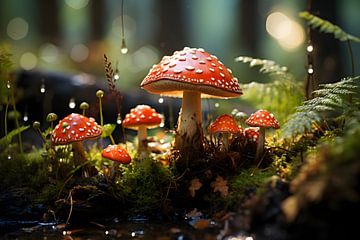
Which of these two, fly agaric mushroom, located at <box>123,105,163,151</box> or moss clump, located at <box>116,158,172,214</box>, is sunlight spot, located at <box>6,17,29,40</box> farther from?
moss clump, located at <box>116,158,172,214</box>

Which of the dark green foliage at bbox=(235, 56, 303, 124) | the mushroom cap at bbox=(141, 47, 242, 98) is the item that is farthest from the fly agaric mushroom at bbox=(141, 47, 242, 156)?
the dark green foliage at bbox=(235, 56, 303, 124)

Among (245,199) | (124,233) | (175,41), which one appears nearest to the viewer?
Answer: (245,199)

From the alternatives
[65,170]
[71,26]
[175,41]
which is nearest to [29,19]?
[71,26]

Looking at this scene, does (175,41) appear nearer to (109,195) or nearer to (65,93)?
(65,93)

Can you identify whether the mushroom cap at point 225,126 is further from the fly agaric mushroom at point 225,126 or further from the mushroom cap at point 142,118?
the mushroom cap at point 142,118


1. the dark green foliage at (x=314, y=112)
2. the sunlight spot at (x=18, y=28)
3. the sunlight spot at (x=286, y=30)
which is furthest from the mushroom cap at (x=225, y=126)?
the sunlight spot at (x=18, y=28)

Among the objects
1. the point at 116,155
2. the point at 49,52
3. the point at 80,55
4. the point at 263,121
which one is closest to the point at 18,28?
the point at 49,52

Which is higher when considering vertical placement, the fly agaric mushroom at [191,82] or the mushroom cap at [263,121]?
the fly agaric mushroom at [191,82]

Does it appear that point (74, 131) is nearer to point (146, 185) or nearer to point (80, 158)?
point (80, 158)
